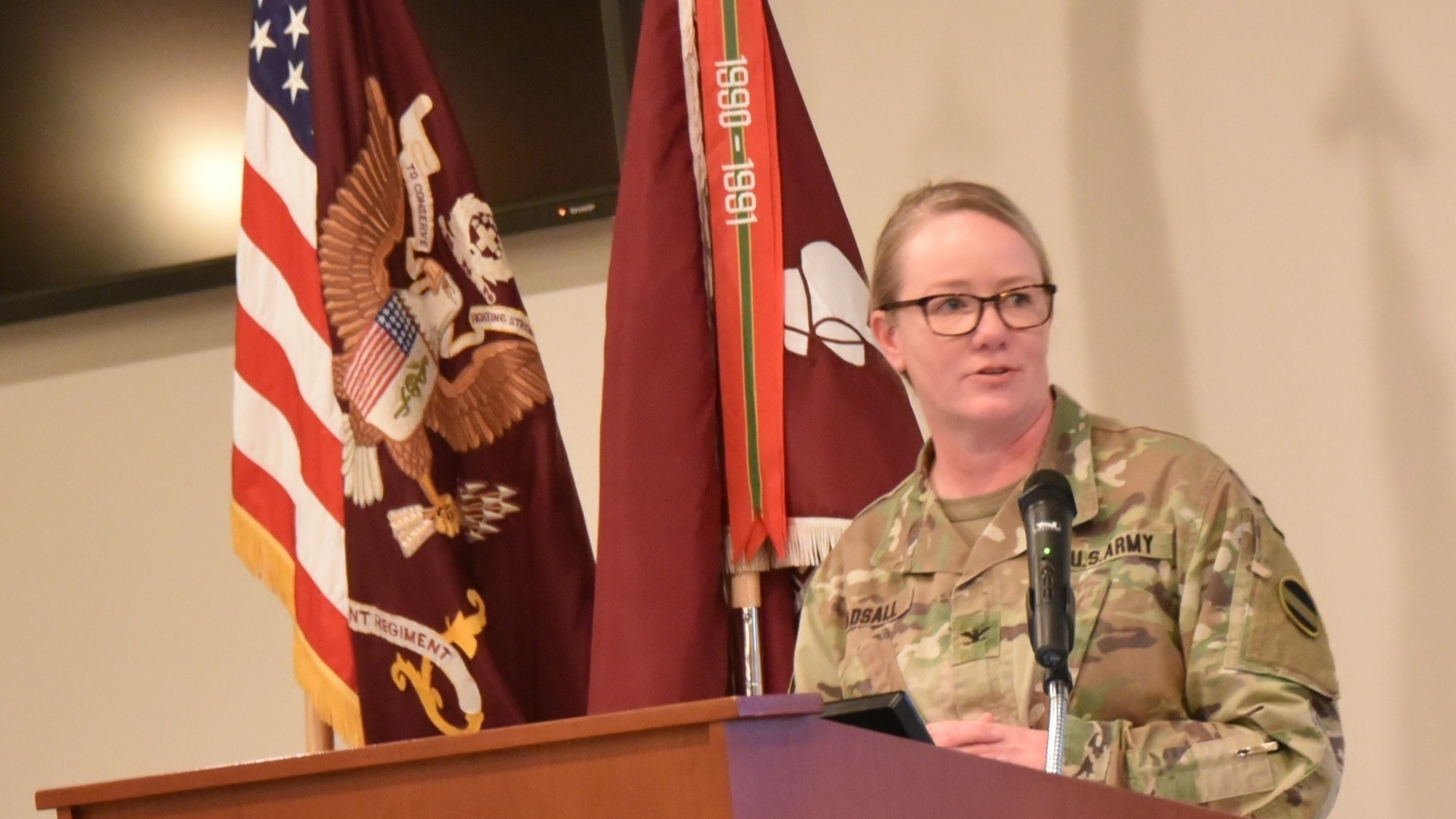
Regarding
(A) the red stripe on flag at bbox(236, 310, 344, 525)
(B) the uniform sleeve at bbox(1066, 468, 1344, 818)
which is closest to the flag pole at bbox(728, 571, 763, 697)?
(A) the red stripe on flag at bbox(236, 310, 344, 525)

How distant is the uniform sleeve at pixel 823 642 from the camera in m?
1.83

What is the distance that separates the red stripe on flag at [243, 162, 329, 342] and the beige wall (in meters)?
0.67

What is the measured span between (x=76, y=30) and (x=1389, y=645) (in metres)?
2.77

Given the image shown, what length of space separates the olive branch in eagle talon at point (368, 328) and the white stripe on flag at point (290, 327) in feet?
0.11

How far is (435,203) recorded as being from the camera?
2.70 metres

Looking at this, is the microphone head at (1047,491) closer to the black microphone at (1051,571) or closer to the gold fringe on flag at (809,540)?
the black microphone at (1051,571)

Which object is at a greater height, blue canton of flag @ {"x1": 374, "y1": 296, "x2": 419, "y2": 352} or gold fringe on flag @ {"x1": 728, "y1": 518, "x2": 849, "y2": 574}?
blue canton of flag @ {"x1": 374, "y1": 296, "x2": 419, "y2": 352}

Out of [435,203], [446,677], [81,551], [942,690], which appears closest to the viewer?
[942,690]

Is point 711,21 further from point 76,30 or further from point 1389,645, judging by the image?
point 76,30

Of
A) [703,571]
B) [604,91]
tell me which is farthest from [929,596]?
[604,91]

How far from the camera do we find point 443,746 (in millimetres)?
980

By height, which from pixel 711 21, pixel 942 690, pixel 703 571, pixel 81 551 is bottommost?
pixel 942 690

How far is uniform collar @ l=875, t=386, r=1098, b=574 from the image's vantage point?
170 cm

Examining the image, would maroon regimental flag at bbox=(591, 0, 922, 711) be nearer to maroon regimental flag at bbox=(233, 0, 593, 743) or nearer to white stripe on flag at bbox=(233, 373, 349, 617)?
maroon regimental flag at bbox=(233, 0, 593, 743)
